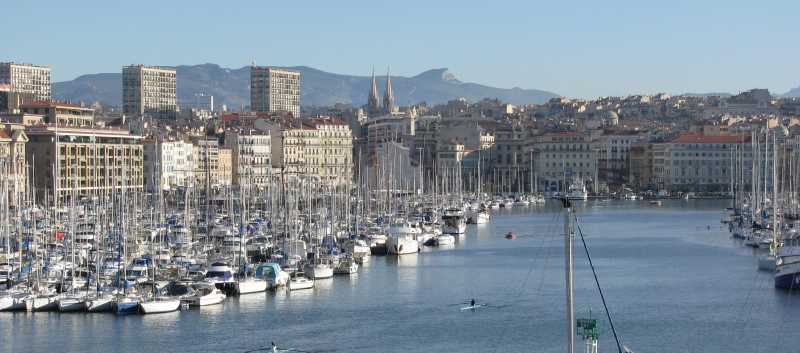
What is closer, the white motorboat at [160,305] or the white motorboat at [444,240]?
the white motorboat at [160,305]

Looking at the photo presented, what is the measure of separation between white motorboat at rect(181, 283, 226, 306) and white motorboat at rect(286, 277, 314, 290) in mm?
2641

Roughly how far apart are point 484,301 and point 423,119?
9427 centimetres

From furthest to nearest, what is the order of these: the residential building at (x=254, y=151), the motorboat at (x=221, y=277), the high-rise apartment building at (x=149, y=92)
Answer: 1. the high-rise apartment building at (x=149, y=92)
2. the residential building at (x=254, y=151)
3. the motorboat at (x=221, y=277)

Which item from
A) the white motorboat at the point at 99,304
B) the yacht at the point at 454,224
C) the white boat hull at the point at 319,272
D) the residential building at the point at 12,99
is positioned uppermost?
the residential building at the point at 12,99

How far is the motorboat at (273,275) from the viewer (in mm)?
32938

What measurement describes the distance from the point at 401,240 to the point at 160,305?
15908 mm

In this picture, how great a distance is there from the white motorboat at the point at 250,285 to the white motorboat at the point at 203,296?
38.7 inches

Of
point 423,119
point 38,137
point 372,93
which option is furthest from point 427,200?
point 372,93

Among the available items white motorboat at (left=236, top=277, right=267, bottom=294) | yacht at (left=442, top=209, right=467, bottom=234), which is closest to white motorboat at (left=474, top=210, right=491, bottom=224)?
yacht at (left=442, top=209, right=467, bottom=234)

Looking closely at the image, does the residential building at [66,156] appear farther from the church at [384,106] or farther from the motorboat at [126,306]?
the church at [384,106]

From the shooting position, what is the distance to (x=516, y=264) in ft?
132

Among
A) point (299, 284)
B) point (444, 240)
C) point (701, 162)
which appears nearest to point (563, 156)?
point (701, 162)

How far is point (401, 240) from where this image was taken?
143 feet

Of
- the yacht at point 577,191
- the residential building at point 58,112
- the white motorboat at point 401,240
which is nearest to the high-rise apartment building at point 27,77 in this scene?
the residential building at point 58,112
